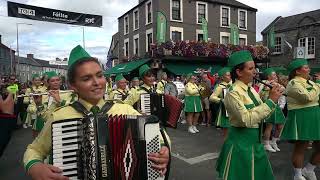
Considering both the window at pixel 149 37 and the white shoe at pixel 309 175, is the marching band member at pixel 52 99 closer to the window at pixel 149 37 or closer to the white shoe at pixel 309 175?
the white shoe at pixel 309 175

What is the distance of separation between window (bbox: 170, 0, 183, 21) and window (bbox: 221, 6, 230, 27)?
15.3 feet

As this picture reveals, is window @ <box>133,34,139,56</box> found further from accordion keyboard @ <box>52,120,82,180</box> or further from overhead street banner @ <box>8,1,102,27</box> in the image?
accordion keyboard @ <box>52,120,82,180</box>

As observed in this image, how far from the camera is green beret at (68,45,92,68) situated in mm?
2823

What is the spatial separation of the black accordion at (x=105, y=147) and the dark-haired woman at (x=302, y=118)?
408 centimetres

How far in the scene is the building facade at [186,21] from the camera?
29.9 m

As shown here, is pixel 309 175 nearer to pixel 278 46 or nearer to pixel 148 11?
pixel 148 11

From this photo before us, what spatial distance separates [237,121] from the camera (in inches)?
159

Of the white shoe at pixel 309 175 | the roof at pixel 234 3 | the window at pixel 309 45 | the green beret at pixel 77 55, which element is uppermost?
the roof at pixel 234 3

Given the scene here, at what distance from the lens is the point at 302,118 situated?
5.86 meters

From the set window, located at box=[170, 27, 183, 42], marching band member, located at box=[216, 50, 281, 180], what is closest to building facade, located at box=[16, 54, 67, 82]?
window, located at box=[170, 27, 183, 42]

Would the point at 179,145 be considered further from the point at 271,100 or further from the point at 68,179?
the point at 68,179

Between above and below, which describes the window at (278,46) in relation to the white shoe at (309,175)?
above

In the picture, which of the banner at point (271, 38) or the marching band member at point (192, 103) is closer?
the marching band member at point (192, 103)

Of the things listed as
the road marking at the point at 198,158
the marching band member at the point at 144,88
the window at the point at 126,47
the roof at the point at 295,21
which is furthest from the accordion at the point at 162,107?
the window at the point at 126,47
